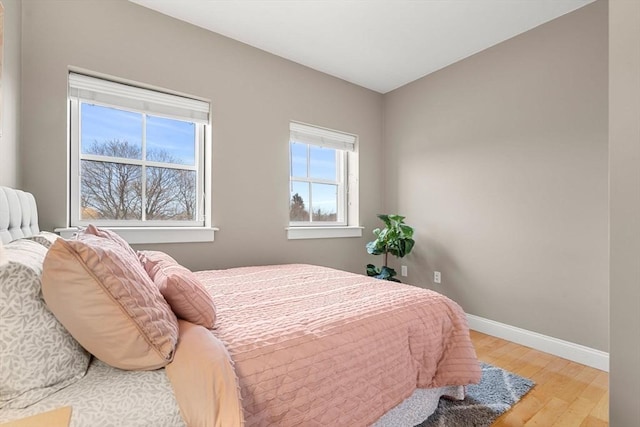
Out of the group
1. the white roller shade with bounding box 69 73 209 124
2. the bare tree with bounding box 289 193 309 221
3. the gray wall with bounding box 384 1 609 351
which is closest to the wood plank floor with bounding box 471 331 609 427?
the gray wall with bounding box 384 1 609 351

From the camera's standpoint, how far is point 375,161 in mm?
3650

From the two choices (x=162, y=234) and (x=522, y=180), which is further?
(x=522, y=180)

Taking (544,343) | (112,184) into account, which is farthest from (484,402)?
(112,184)

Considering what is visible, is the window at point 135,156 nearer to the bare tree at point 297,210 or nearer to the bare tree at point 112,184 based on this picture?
the bare tree at point 112,184

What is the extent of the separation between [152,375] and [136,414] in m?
0.10

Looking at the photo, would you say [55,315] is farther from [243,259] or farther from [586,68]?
[586,68]

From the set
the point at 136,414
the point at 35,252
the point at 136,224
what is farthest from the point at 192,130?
the point at 136,414

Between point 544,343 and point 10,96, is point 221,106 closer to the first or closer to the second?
point 10,96

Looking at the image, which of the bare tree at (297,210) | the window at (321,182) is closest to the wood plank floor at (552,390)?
the window at (321,182)

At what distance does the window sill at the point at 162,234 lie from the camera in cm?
213

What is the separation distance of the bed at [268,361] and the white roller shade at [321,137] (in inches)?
67.0

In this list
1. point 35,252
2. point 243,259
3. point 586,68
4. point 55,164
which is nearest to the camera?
point 35,252

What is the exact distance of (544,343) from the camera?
2.36 metres

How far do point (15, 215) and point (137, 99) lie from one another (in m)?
1.23
